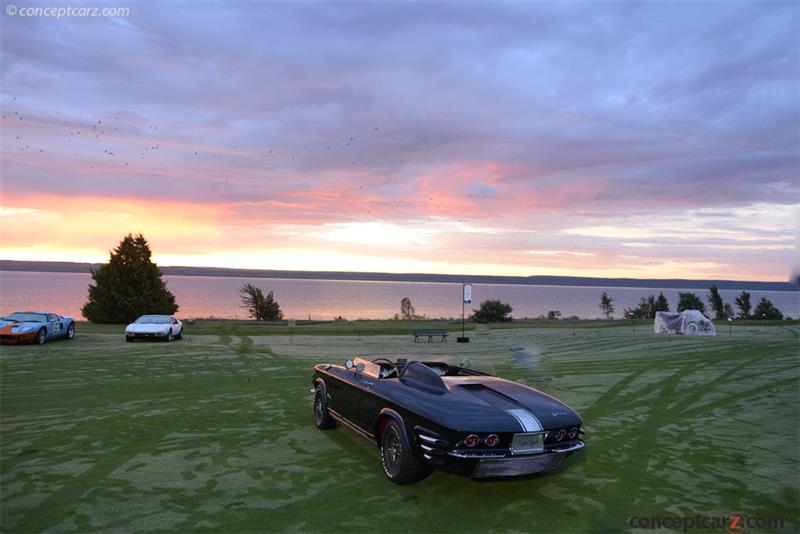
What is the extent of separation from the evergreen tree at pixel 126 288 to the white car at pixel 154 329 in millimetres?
17165

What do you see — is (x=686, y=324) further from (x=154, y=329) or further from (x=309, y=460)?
(x=309, y=460)

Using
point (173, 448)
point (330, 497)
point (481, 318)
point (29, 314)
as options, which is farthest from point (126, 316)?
point (330, 497)

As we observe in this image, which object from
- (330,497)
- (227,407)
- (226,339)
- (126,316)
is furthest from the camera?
(126,316)

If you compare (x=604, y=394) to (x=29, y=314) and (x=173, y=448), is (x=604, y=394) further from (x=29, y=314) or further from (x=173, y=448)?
(x=29, y=314)

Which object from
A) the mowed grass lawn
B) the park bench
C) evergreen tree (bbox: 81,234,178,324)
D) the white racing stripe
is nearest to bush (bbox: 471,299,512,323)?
the park bench

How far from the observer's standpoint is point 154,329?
23141 millimetres

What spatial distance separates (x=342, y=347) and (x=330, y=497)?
16.7 m

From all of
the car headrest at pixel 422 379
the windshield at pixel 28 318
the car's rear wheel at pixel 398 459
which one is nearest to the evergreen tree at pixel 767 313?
the car headrest at pixel 422 379

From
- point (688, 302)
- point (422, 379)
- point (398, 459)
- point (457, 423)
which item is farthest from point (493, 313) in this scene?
point (457, 423)

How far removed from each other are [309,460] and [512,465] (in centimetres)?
288

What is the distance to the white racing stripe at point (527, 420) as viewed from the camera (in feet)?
18.5

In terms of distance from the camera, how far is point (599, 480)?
6523 millimetres

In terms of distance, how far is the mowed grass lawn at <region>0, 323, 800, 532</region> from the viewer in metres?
5.38

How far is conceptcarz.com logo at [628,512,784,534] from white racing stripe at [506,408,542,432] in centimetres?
121
